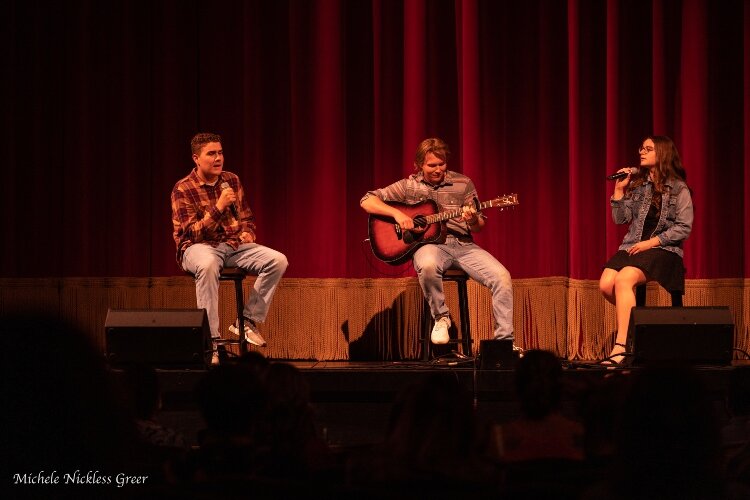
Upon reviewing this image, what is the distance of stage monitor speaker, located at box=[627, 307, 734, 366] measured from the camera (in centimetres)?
464

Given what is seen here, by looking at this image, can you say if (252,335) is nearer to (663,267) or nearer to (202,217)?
(202,217)

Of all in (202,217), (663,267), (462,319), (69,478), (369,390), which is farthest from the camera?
(202,217)

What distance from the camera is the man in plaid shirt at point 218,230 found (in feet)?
17.5

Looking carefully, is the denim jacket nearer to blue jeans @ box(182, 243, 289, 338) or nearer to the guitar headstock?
the guitar headstock

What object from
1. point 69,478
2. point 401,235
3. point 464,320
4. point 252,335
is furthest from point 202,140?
point 69,478

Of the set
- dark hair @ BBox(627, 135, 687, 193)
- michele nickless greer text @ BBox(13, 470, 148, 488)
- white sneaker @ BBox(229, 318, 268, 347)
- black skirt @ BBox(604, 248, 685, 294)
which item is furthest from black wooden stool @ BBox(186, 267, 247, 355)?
michele nickless greer text @ BBox(13, 470, 148, 488)

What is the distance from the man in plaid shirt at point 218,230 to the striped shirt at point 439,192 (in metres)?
0.70

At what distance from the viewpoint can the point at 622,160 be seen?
5.94 meters

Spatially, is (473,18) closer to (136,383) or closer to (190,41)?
(190,41)

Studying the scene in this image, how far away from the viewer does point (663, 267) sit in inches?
201

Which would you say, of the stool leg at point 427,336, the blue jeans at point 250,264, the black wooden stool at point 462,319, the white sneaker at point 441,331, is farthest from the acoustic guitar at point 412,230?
the blue jeans at point 250,264

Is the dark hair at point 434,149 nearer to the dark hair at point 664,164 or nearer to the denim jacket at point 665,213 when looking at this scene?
the denim jacket at point 665,213

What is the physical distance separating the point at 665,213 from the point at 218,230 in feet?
7.74

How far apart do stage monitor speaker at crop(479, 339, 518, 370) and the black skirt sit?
87cm
